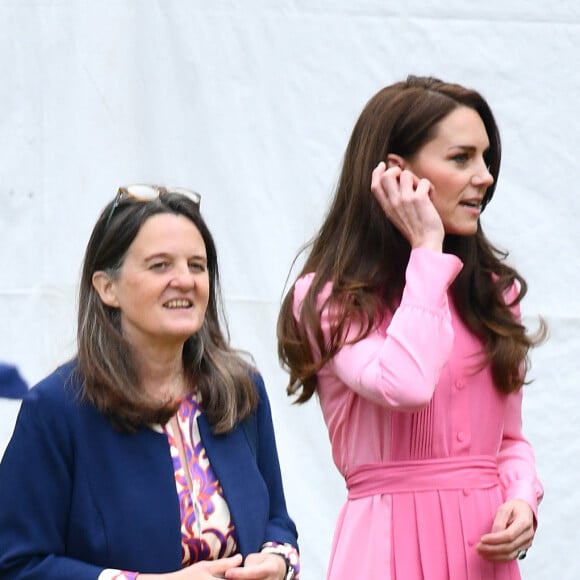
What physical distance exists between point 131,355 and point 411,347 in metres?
0.51

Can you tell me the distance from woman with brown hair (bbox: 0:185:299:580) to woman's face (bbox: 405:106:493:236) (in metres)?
0.47

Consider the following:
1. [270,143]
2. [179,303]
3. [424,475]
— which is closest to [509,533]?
[424,475]

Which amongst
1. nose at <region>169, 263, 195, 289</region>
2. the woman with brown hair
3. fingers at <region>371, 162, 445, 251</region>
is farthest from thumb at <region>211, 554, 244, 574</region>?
fingers at <region>371, 162, 445, 251</region>

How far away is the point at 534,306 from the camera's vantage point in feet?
13.0

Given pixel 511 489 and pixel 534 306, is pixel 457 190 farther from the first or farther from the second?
pixel 534 306

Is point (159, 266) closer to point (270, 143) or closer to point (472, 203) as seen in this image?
point (472, 203)

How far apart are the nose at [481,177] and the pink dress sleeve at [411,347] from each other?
162 millimetres

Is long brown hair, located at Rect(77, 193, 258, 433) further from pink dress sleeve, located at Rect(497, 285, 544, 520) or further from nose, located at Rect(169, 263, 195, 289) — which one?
pink dress sleeve, located at Rect(497, 285, 544, 520)

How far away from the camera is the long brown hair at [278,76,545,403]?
9.49ft

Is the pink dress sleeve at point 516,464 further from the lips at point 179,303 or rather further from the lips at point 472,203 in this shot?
the lips at point 179,303

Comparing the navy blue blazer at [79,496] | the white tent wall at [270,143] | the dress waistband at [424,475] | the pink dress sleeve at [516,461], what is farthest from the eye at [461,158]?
the white tent wall at [270,143]

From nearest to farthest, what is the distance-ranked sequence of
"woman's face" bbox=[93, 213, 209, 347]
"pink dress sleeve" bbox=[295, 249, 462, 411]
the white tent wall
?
"woman's face" bbox=[93, 213, 209, 347], "pink dress sleeve" bbox=[295, 249, 462, 411], the white tent wall

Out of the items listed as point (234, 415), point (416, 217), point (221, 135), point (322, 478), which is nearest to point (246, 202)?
point (221, 135)

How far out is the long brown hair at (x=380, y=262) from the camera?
289cm
